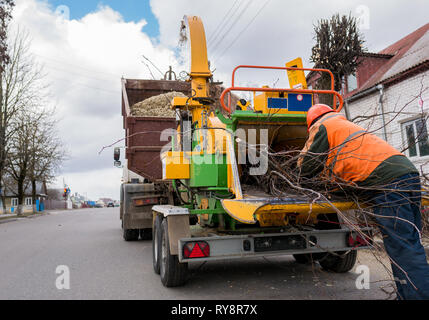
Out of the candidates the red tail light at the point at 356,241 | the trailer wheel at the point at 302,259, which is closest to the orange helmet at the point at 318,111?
the red tail light at the point at 356,241

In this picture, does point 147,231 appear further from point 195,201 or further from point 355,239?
point 355,239

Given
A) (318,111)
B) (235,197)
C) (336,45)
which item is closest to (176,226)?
(235,197)

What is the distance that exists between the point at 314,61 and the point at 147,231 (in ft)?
20.7

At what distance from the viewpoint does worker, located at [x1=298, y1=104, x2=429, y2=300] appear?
121 inches

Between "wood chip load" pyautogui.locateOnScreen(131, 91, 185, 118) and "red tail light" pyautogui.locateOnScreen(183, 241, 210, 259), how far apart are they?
493 cm

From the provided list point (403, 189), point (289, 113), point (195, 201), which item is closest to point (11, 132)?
point (195, 201)

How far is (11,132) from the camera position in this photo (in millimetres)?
24672

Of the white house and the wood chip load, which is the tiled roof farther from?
the wood chip load

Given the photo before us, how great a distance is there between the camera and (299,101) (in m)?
4.60

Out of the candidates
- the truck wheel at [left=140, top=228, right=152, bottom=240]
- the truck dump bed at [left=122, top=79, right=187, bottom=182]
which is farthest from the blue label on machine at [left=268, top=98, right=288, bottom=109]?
the truck wheel at [left=140, top=228, right=152, bottom=240]

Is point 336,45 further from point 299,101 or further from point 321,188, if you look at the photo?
point 321,188

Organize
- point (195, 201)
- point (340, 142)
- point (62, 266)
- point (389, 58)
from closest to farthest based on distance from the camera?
point (340, 142)
point (195, 201)
point (62, 266)
point (389, 58)

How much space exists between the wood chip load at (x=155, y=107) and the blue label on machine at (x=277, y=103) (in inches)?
174
